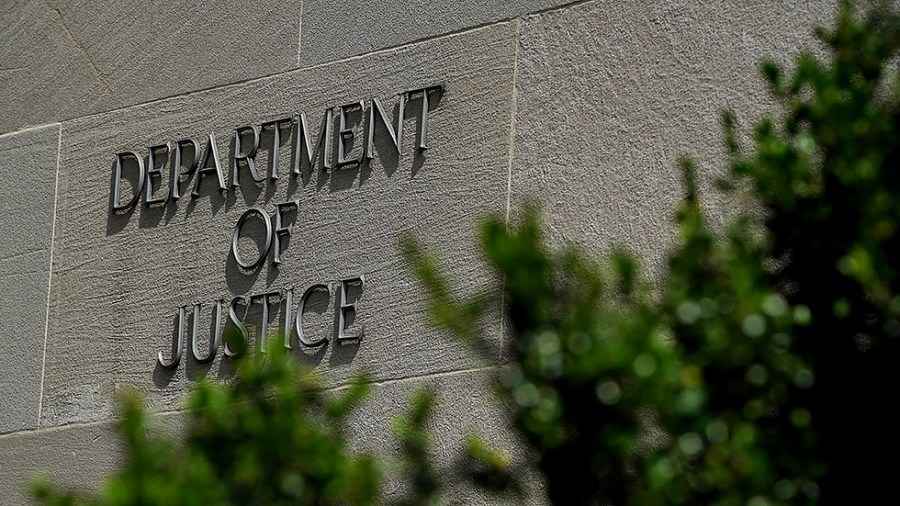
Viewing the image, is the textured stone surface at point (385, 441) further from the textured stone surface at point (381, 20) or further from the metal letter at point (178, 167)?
the textured stone surface at point (381, 20)

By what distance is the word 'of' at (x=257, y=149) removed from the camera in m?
6.80

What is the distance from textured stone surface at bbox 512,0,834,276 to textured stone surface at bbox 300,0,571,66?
21 cm

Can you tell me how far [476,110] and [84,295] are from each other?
2109 millimetres

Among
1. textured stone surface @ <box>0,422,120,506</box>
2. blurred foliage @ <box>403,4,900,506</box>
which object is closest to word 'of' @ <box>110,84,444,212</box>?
textured stone surface @ <box>0,422,120,506</box>

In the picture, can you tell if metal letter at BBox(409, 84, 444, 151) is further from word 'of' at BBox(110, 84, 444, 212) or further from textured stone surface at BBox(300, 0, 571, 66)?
textured stone surface at BBox(300, 0, 571, 66)

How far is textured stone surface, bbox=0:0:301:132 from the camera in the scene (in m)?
7.37

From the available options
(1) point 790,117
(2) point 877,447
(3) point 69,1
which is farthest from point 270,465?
(3) point 69,1

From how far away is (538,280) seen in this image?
318cm

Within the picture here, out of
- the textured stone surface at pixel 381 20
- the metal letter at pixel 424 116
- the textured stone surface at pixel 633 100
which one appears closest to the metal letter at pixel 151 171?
the textured stone surface at pixel 381 20

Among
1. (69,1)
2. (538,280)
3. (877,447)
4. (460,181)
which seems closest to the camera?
(538,280)

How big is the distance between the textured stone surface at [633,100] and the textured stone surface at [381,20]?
0.21 meters

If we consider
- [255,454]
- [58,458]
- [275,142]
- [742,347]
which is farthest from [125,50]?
[742,347]

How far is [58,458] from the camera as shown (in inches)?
287

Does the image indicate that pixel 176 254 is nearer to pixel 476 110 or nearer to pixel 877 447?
pixel 476 110
